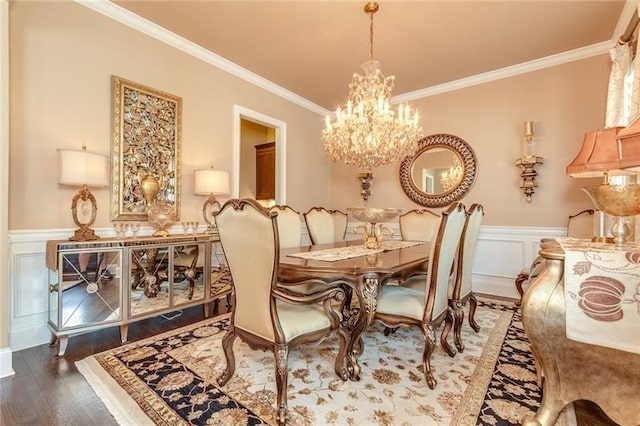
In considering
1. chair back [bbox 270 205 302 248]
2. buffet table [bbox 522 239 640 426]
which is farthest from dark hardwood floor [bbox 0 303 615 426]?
chair back [bbox 270 205 302 248]

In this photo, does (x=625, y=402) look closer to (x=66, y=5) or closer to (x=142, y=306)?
(x=142, y=306)

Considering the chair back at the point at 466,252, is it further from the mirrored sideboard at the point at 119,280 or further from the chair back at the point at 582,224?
the mirrored sideboard at the point at 119,280

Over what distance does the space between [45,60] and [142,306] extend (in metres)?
2.08

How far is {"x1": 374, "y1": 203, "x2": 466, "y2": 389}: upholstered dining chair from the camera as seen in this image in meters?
1.74

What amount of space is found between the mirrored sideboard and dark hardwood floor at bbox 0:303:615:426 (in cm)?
12

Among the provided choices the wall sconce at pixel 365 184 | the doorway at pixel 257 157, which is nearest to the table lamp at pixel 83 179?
the doorway at pixel 257 157

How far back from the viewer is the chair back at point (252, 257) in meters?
1.40

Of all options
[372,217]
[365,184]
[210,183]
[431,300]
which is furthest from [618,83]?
[210,183]

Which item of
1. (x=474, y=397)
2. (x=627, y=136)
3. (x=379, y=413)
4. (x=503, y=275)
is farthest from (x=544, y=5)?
(x=379, y=413)

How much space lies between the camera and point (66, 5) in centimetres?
244

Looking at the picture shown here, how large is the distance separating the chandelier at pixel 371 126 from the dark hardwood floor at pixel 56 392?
7.41ft

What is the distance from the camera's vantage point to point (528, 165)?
3553 millimetres

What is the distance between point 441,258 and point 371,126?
150 centimetres

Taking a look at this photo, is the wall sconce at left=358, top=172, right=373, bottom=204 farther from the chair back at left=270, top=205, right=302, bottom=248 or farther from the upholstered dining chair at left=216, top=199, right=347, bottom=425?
the upholstered dining chair at left=216, top=199, right=347, bottom=425
